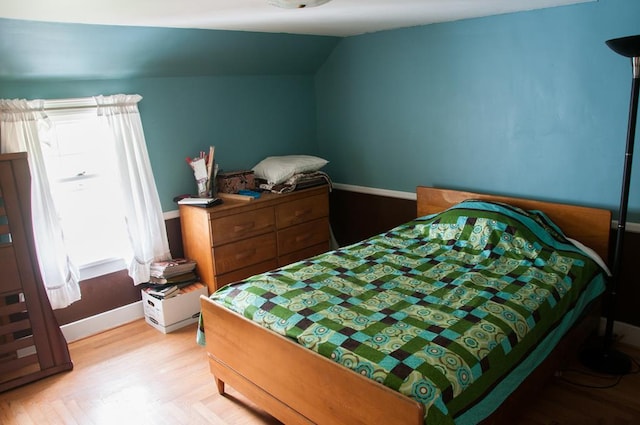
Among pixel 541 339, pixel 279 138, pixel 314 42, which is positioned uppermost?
pixel 314 42

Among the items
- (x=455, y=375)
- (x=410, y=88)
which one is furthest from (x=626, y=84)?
(x=455, y=375)

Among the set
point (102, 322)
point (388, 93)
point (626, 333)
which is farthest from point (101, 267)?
point (626, 333)

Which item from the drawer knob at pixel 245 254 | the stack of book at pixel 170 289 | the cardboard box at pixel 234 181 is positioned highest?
the cardboard box at pixel 234 181

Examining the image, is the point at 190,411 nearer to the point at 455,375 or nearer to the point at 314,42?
the point at 455,375

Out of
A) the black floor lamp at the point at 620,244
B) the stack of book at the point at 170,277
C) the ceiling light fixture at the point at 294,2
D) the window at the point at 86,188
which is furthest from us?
the stack of book at the point at 170,277

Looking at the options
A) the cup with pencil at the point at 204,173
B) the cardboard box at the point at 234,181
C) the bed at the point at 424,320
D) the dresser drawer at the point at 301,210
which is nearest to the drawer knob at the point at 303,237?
the dresser drawer at the point at 301,210

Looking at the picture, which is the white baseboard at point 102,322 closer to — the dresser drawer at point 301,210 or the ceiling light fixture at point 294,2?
the dresser drawer at point 301,210

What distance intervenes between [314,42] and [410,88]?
0.84 metres

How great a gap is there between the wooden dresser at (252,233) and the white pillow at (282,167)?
0.15 m

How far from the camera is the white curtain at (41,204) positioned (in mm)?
2844

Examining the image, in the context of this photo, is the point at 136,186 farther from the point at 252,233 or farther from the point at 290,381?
the point at 290,381

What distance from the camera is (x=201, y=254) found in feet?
11.5

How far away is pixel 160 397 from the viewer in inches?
103

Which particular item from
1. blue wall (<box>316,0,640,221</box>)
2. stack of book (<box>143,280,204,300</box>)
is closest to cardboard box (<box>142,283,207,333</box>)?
stack of book (<box>143,280,204,300</box>)
